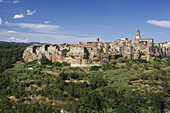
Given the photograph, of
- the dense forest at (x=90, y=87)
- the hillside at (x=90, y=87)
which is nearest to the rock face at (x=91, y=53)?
the dense forest at (x=90, y=87)

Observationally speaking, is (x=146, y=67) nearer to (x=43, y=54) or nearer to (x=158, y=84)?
(x=158, y=84)

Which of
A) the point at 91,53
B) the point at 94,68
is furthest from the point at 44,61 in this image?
the point at 94,68

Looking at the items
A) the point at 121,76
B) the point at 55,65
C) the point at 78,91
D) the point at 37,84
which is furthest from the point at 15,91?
the point at 121,76

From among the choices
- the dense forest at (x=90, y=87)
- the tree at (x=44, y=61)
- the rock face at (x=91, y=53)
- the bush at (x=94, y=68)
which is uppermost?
the rock face at (x=91, y=53)

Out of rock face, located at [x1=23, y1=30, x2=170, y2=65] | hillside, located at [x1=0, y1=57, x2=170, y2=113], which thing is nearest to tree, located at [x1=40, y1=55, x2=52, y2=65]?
hillside, located at [x1=0, y1=57, x2=170, y2=113]

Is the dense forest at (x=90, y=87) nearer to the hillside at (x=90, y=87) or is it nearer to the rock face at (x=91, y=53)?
the hillside at (x=90, y=87)

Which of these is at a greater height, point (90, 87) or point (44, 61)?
point (44, 61)

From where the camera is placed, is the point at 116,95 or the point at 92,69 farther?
the point at 92,69

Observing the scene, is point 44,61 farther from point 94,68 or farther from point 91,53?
point 94,68
